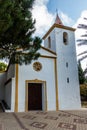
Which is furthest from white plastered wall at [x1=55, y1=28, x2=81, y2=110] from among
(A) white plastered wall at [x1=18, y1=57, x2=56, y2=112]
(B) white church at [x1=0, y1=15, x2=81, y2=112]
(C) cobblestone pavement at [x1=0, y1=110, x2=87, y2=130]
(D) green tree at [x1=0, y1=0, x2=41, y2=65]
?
(D) green tree at [x1=0, y1=0, x2=41, y2=65]

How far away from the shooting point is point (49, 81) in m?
A: 12.4

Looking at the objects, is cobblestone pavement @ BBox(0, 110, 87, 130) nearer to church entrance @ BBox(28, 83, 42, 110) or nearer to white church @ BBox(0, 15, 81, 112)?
white church @ BBox(0, 15, 81, 112)

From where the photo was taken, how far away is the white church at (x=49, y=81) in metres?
11.3

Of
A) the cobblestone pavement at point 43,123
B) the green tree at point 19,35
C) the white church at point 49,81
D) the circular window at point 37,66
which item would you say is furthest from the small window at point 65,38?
the cobblestone pavement at point 43,123

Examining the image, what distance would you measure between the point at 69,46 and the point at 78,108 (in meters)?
5.93

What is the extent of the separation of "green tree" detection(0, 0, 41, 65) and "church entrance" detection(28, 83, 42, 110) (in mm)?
3735

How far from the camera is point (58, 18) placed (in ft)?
52.5

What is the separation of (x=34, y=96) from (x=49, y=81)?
183 centimetres

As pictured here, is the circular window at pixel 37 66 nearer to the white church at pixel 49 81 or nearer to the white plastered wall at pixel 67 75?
the white church at pixel 49 81

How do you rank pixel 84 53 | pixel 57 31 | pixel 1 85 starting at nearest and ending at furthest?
1. pixel 84 53
2. pixel 57 31
3. pixel 1 85

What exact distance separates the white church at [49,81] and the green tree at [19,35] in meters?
2.58

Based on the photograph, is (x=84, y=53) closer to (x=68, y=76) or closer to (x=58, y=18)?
(x=68, y=76)

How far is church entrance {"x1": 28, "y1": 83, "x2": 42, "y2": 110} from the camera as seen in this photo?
39.8 ft

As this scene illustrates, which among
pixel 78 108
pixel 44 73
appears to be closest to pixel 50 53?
pixel 44 73
